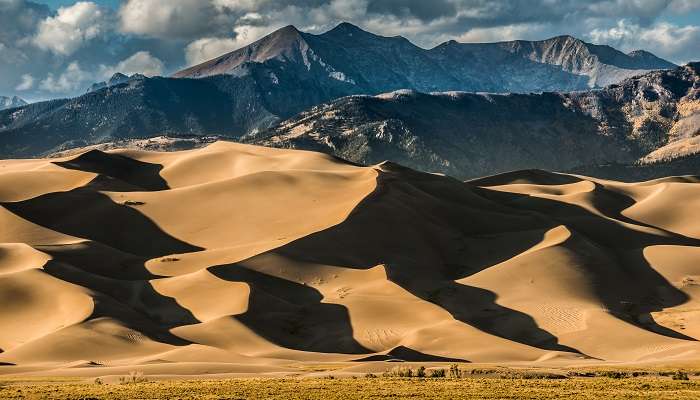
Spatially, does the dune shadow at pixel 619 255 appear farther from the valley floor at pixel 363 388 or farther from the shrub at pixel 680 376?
the valley floor at pixel 363 388

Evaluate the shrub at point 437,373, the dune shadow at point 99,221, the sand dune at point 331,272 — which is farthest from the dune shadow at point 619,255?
the dune shadow at point 99,221

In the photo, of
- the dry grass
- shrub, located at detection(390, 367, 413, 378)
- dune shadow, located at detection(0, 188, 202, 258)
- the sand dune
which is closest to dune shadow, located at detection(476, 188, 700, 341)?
the sand dune

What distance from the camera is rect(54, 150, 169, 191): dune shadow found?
156 meters

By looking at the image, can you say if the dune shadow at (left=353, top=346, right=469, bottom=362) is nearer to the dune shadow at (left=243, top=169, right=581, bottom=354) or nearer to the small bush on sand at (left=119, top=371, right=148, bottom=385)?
the dune shadow at (left=243, top=169, right=581, bottom=354)

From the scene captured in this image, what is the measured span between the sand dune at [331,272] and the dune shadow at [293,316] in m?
0.21

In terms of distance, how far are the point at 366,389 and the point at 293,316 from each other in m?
39.8

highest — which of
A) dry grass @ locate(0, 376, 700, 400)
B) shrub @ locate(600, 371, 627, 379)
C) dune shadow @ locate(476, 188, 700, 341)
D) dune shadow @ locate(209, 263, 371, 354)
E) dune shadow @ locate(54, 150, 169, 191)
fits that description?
dune shadow @ locate(54, 150, 169, 191)

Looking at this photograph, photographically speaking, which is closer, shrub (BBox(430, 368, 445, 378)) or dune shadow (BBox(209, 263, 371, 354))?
shrub (BBox(430, 368, 445, 378))

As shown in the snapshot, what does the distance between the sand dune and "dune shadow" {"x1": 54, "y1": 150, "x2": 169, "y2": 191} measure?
89cm

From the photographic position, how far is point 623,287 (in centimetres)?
10300

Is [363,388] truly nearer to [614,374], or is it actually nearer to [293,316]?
[614,374]

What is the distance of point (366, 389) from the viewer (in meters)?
46.3

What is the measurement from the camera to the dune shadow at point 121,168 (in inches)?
6152

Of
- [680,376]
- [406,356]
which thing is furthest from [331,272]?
[680,376]
